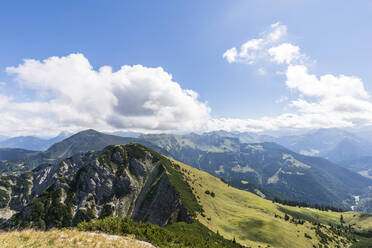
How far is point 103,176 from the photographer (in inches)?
6048

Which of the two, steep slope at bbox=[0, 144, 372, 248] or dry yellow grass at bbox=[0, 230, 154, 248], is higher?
dry yellow grass at bbox=[0, 230, 154, 248]

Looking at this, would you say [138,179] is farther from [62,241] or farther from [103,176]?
[62,241]

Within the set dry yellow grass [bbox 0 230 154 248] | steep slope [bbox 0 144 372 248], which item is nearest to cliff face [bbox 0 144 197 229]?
steep slope [bbox 0 144 372 248]

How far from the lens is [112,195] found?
149000mm

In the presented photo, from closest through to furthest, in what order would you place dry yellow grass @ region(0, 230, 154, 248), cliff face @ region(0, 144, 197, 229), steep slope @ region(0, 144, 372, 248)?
dry yellow grass @ region(0, 230, 154, 248) < steep slope @ region(0, 144, 372, 248) < cliff face @ region(0, 144, 197, 229)

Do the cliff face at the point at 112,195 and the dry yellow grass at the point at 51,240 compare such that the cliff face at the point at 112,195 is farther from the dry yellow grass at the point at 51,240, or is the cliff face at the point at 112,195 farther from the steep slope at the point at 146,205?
the dry yellow grass at the point at 51,240

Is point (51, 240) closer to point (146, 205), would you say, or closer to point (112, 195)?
point (146, 205)

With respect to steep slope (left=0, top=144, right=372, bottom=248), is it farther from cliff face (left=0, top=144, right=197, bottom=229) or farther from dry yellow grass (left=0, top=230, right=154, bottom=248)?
dry yellow grass (left=0, top=230, right=154, bottom=248)

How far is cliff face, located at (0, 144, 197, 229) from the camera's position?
122250 mm

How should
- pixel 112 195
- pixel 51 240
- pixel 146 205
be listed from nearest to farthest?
1. pixel 51 240
2. pixel 146 205
3. pixel 112 195

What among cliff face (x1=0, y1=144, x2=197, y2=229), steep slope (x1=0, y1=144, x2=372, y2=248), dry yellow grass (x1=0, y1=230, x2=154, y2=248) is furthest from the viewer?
cliff face (x1=0, y1=144, x2=197, y2=229)

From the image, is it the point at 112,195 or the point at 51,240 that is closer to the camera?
the point at 51,240

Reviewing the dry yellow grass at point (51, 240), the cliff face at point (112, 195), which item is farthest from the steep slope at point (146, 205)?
the dry yellow grass at point (51, 240)

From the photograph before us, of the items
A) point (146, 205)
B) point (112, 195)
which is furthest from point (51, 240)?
point (112, 195)
